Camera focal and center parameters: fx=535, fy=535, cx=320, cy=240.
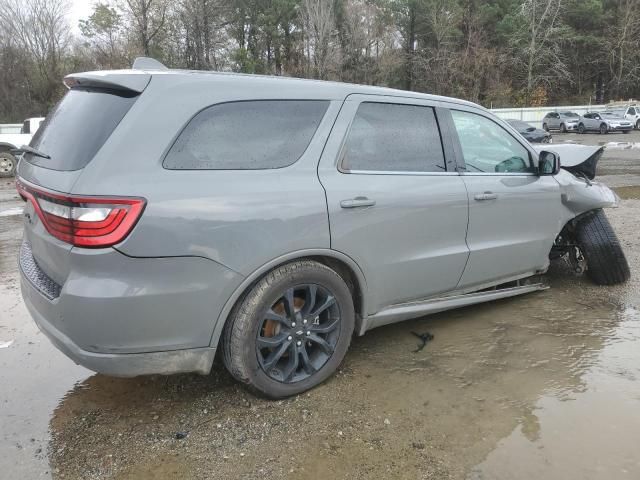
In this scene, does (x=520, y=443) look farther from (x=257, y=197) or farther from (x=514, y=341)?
(x=257, y=197)

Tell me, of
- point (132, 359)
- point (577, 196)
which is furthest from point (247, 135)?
point (577, 196)

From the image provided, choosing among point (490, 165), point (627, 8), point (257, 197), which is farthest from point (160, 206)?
point (627, 8)

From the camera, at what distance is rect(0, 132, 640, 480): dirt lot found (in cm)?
252

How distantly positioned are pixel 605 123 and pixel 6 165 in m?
32.3

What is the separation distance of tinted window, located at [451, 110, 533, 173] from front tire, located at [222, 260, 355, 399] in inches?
57.8

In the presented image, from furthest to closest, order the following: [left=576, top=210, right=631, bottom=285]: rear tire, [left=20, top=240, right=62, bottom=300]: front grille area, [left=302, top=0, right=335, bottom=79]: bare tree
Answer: [left=302, top=0, right=335, bottom=79]: bare tree → [left=576, top=210, right=631, bottom=285]: rear tire → [left=20, top=240, right=62, bottom=300]: front grille area

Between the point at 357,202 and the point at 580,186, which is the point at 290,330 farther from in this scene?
the point at 580,186

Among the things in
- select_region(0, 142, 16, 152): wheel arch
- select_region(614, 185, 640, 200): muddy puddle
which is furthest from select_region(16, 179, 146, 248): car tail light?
select_region(0, 142, 16, 152): wheel arch

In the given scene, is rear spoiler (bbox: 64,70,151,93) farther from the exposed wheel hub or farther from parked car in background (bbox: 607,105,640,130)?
parked car in background (bbox: 607,105,640,130)

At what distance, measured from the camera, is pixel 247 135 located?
281 centimetres

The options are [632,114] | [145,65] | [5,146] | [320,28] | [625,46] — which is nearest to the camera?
[145,65]

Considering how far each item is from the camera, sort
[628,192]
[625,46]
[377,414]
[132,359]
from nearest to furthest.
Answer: [132,359], [377,414], [628,192], [625,46]

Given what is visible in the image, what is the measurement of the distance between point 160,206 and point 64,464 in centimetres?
132

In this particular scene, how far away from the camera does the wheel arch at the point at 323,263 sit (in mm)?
2697
